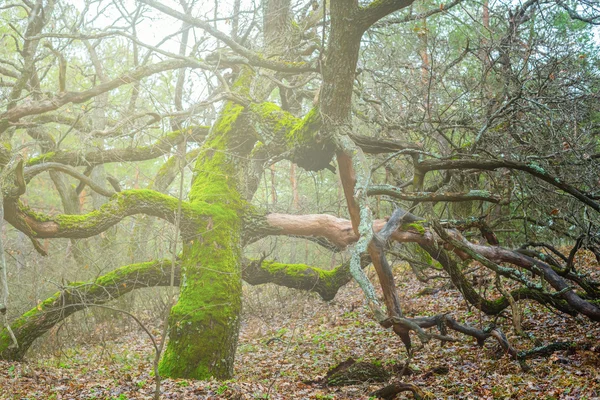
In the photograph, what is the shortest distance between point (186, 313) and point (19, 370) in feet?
8.60

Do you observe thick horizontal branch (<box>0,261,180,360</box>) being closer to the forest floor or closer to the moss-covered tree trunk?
the forest floor

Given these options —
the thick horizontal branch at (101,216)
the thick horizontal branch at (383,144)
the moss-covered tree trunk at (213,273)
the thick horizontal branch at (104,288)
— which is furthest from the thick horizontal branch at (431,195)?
the thick horizontal branch at (101,216)

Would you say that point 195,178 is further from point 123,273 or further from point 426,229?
point 426,229

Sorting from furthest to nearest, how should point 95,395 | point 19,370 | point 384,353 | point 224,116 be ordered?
point 224,116
point 384,353
point 19,370
point 95,395

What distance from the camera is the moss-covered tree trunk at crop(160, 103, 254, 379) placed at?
6.86 metres

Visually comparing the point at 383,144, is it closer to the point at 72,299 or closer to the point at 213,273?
the point at 213,273

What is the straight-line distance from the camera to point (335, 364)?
7.56 m

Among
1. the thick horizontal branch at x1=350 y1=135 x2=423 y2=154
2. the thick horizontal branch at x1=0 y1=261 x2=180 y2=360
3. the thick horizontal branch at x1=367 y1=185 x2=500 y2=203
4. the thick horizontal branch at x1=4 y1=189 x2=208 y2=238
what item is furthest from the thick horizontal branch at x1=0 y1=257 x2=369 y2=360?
the thick horizontal branch at x1=350 y1=135 x2=423 y2=154

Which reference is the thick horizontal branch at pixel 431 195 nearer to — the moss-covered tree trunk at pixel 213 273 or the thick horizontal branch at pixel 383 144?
the thick horizontal branch at pixel 383 144

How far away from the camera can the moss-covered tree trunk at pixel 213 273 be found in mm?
6855

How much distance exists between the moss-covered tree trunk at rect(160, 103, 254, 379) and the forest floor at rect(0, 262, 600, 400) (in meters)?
0.49

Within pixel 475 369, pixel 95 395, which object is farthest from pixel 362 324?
pixel 95 395

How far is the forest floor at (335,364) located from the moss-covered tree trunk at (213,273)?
19.1 inches

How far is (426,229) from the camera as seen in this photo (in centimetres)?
802
